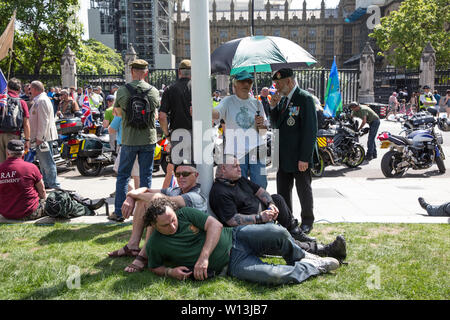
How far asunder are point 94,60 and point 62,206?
33072 mm

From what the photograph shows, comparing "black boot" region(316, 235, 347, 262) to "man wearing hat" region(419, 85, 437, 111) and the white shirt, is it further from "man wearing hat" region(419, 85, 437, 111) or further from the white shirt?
"man wearing hat" region(419, 85, 437, 111)

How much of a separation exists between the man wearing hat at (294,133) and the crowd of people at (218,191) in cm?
1

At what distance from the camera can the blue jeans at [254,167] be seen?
5.16 m

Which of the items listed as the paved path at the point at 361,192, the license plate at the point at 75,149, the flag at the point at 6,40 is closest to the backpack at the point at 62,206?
the paved path at the point at 361,192

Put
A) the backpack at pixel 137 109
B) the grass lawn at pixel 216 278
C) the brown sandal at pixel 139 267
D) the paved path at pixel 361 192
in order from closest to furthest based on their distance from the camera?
the grass lawn at pixel 216 278, the brown sandal at pixel 139 267, the backpack at pixel 137 109, the paved path at pixel 361 192

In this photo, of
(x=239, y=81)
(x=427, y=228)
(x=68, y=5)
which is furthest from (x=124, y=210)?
(x=68, y=5)

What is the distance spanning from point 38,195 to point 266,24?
263 feet

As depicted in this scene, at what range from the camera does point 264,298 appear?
11.3 feet

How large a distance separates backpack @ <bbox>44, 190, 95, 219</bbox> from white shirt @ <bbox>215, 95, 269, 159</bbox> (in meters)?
2.29

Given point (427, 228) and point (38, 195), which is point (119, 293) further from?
point (427, 228)

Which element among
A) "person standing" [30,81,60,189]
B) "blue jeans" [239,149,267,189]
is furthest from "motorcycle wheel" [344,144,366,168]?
"person standing" [30,81,60,189]

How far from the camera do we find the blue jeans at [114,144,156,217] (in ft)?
18.3

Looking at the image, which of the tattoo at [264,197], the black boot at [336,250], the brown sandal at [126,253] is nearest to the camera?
the black boot at [336,250]

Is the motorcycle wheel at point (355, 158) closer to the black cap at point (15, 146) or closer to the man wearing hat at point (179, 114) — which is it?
the man wearing hat at point (179, 114)
